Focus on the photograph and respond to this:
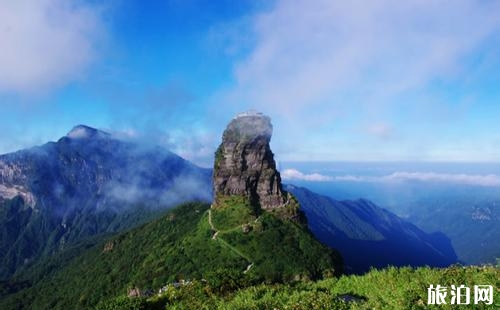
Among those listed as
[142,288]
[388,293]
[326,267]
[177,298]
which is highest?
[388,293]

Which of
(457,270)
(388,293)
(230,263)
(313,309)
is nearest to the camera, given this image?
(313,309)

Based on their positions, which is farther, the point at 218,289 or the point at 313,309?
the point at 218,289

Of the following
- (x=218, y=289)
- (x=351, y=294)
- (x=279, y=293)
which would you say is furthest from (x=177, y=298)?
(x=351, y=294)

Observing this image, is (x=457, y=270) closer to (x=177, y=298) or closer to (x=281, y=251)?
(x=177, y=298)

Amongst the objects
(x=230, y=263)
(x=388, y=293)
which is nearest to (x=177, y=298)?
(x=388, y=293)

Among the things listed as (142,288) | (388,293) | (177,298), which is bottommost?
(142,288)

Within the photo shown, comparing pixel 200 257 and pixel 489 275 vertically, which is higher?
pixel 489 275

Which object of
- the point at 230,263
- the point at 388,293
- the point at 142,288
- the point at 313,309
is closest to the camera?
the point at 313,309

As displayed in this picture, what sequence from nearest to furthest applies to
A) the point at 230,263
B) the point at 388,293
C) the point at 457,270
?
1. the point at 388,293
2. the point at 457,270
3. the point at 230,263

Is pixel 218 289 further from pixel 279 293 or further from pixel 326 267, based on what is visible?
pixel 326 267
